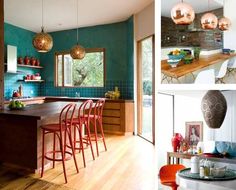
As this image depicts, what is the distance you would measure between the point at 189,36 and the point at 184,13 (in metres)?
0.14

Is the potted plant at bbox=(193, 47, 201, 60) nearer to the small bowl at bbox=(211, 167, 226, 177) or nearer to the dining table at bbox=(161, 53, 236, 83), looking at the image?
the dining table at bbox=(161, 53, 236, 83)

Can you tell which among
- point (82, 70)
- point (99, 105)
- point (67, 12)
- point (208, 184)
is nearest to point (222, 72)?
Result: point (208, 184)

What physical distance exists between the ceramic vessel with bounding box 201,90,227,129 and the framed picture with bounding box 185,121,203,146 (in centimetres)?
7

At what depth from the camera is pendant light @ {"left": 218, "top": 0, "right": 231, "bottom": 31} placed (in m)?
1.41

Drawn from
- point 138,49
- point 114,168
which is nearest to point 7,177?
point 114,168

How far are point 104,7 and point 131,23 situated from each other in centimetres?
102

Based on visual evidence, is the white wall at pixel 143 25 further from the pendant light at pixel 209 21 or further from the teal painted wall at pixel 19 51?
the pendant light at pixel 209 21

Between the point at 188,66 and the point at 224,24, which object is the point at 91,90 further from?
the point at 224,24

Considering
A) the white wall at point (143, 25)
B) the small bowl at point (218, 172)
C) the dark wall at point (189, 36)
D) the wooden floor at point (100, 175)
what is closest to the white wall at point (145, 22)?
the white wall at point (143, 25)

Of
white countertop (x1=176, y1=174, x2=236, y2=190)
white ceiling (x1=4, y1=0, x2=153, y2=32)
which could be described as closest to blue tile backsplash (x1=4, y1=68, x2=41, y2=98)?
white ceiling (x1=4, y1=0, x2=153, y2=32)

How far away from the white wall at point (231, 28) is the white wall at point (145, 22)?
3857mm

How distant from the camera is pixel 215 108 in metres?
1.51

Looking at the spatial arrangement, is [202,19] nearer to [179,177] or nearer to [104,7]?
[179,177]

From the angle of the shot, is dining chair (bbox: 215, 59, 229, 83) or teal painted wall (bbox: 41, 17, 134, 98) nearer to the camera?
dining chair (bbox: 215, 59, 229, 83)
